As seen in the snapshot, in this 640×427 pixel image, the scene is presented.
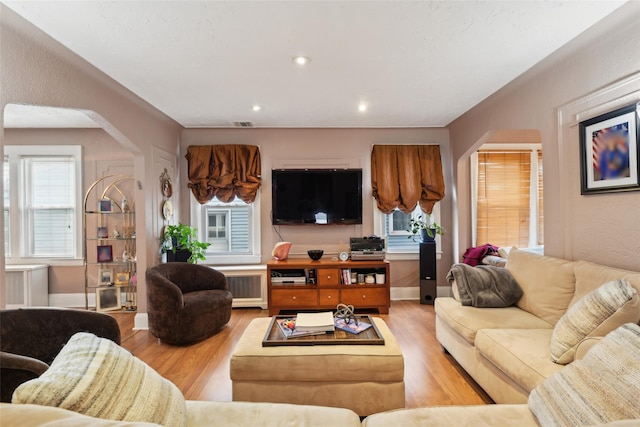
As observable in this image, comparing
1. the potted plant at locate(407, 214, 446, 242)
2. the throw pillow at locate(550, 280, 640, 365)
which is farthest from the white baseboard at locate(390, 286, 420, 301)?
the throw pillow at locate(550, 280, 640, 365)

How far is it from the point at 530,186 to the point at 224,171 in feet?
14.5

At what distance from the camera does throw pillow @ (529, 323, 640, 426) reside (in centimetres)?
117

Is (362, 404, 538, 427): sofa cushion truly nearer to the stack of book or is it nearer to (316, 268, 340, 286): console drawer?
the stack of book

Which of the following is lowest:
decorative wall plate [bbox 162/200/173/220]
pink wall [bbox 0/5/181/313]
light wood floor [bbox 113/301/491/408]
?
light wood floor [bbox 113/301/491/408]

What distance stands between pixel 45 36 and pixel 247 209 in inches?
115

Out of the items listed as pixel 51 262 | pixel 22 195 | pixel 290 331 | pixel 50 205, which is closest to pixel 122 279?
pixel 51 262

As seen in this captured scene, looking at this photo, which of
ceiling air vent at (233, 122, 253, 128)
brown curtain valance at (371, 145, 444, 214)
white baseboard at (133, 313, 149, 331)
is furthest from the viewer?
brown curtain valance at (371, 145, 444, 214)

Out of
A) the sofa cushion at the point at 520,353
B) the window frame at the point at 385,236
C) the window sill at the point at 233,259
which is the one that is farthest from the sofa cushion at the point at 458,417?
the window sill at the point at 233,259

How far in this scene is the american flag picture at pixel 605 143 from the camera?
2139mm

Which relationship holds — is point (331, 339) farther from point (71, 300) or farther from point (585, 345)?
point (71, 300)

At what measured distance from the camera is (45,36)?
84.7 inches

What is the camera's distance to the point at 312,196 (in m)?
4.56

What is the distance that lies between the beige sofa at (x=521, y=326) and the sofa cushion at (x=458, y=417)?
0.41 meters

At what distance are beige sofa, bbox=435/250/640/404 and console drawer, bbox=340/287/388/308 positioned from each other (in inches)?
48.0
